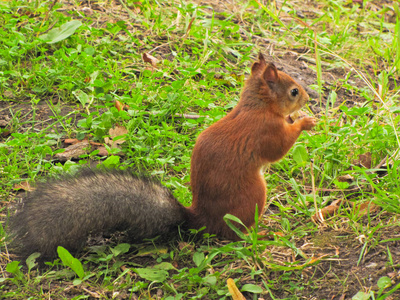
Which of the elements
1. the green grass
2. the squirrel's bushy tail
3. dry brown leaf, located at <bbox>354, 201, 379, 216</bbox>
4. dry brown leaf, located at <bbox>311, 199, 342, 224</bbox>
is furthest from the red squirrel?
dry brown leaf, located at <bbox>354, 201, 379, 216</bbox>

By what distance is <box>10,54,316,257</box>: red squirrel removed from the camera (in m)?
1.97

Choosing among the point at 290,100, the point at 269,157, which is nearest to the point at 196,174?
the point at 269,157

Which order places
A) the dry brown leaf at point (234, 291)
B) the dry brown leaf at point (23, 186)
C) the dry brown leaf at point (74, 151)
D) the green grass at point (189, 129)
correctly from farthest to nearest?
the dry brown leaf at point (74, 151) < the dry brown leaf at point (23, 186) < the green grass at point (189, 129) < the dry brown leaf at point (234, 291)

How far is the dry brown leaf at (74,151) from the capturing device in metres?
2.81

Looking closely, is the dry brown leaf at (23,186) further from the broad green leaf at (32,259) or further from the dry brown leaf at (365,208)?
the dry brown leaf at (365,208)

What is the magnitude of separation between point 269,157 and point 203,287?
2.32 ft

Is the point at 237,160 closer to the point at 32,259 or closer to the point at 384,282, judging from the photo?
the point at 384,282

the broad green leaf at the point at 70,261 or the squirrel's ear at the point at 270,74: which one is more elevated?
the squirrel's ear at the point at 270,74

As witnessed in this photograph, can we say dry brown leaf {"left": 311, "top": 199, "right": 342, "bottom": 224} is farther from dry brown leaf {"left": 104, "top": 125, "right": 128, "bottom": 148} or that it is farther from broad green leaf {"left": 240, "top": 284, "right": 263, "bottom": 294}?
dry brown leaf {"left": 104, "top": 125, "right": 128, "bottom": 148}

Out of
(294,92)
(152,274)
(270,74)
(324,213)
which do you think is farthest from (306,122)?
(152,274)

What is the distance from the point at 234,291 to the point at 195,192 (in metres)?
0.53

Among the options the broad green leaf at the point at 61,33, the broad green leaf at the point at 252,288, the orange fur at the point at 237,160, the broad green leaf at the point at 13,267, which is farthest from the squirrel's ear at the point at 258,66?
the broad green leaf at the point at 61,33

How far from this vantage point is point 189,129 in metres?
3.14

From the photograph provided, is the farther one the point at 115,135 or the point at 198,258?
the point at 115,135
